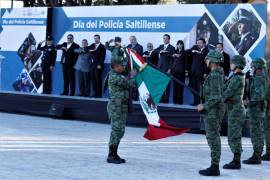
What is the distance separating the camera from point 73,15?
69.6ft

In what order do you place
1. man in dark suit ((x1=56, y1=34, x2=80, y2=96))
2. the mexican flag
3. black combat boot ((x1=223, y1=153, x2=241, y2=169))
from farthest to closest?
man in dark suit ((x1=56, y1=34, x2=80, y2=96)), the mexican flag, black combat boot ((x1=223, y1=153, x2=241, y2=169))

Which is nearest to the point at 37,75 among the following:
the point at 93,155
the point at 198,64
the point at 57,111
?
the point at 57,111

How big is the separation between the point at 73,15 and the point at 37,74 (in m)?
2.48

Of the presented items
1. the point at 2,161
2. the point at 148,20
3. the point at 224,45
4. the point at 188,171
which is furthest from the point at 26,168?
the point at 148,20

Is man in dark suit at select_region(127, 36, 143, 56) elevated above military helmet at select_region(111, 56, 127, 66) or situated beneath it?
elevated above

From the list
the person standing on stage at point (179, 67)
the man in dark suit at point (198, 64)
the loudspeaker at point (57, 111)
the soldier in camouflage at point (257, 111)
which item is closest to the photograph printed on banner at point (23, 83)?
the loudspeaker at point (57, 111)

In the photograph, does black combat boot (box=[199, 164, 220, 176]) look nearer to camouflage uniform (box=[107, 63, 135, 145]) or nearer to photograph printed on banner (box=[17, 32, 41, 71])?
camouflage uniform (box=[107, 63, 135, 145])

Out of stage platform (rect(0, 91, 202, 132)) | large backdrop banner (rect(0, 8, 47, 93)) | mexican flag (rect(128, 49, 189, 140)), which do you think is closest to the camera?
mexican flag (rect(128, 49, 189, 140))

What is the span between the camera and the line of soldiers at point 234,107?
30.3 ft

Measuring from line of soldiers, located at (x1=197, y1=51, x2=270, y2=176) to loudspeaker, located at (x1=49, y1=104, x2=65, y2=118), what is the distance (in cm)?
788

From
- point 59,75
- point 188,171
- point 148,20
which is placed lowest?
point 188,171

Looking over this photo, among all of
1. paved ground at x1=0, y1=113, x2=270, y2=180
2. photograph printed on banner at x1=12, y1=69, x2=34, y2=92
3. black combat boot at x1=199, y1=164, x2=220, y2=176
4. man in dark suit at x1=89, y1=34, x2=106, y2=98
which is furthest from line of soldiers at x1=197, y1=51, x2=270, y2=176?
photograph printed on banner at x1=12, y1=69, x2=34, y2=92

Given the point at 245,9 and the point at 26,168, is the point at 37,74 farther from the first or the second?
the point at 26,168

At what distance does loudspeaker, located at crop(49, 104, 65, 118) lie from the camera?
58.3 feet
